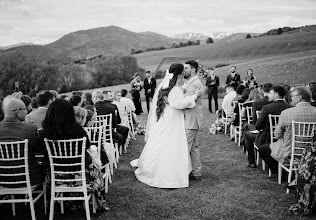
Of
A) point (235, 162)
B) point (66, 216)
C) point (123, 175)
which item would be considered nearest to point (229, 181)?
point (235, 162)

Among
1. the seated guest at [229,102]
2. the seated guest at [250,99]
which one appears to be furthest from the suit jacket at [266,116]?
the seated guest at [229,102]

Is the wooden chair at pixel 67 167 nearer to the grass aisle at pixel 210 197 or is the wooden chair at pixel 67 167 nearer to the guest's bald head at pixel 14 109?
the guest's bald head at pixel 14 109

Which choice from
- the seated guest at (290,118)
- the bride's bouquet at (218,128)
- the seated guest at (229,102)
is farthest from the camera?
the bride's bouquet at (218,128)

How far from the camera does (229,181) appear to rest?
6.27 m

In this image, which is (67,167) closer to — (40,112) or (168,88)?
(40,112)

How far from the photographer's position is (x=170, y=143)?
6.10 meters

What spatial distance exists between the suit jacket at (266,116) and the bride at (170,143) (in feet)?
4.05

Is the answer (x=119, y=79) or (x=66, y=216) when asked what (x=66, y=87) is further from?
(x=66, y=216)

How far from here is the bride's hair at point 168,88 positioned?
19.8 feet

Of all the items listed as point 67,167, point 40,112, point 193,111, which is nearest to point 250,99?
point 193,111

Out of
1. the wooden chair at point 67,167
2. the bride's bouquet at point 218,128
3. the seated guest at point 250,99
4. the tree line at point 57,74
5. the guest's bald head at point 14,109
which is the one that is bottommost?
the bride's bouquet at point 218,128

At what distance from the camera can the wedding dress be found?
5.98m

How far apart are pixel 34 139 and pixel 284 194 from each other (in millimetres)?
4017

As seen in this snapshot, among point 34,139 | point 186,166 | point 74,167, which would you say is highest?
point 34,139
